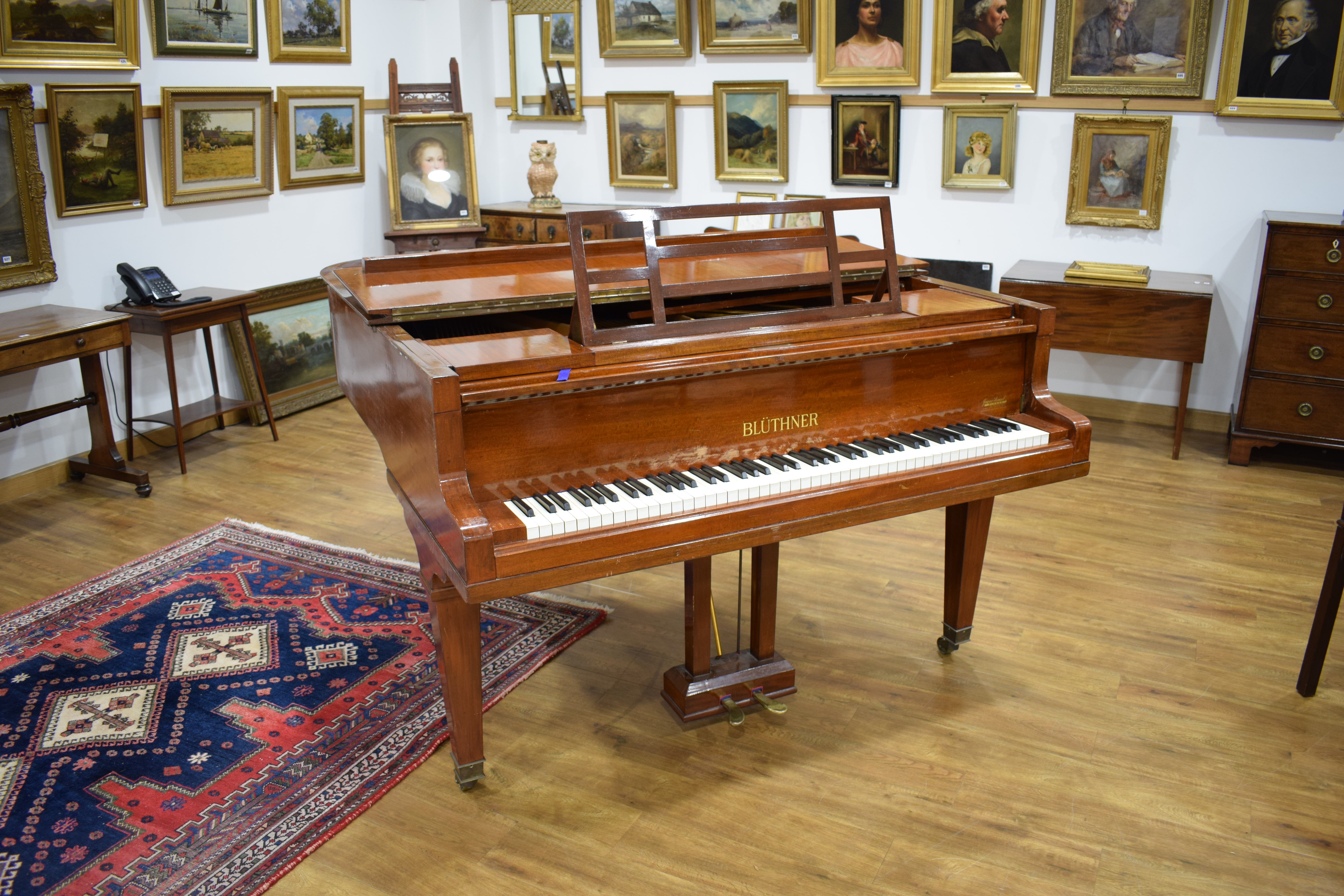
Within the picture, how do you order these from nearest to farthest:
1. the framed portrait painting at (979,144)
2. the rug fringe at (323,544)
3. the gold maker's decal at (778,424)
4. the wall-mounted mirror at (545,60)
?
the gold maker's decal at (778,424)
the rug fringe at (323,544)
the framed portrait painting at (979,144)
the wall-mounted mirror at (545,60)

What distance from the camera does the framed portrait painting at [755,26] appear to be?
632 centimetres

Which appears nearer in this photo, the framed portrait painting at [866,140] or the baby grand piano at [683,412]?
the baby grand piano at [683,412]

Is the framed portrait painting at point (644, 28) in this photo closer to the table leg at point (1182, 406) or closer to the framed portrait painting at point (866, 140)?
the framed portrait painting at point (866, 140)

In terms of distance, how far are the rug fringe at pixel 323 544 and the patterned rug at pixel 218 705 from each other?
0.02 m

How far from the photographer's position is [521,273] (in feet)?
10.7

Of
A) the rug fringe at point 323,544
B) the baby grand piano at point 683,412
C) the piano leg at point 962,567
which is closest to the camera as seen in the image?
the baby grand piano at point 683,412

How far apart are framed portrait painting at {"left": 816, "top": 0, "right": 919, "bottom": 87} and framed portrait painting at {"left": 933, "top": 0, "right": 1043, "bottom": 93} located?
0.14 m

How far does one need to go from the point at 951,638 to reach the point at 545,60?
210 inches

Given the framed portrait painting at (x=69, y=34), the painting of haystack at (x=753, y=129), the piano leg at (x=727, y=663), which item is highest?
the framed portrait painting at (x=69, y=34)

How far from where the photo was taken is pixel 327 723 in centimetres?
321

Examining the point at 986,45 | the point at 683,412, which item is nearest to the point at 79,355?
the point at 683,412

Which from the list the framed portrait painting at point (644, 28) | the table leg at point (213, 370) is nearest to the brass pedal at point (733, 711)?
the table leg at point (213, 370)

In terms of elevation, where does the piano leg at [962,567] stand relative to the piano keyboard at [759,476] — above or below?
below

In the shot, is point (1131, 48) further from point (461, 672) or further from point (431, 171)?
point (461, 672)
